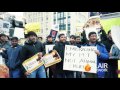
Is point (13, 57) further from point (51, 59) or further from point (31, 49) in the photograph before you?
point (51, 59)

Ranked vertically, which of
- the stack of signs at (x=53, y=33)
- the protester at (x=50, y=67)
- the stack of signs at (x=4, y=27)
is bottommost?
the protester at (x=50, y=67)

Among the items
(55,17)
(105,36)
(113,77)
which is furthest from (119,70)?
(55,17)

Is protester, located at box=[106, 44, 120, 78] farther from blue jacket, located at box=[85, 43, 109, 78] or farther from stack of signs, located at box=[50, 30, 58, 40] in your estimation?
stack of signs, located at box=[50, 30, 58, 40]

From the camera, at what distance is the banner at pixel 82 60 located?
486 cm

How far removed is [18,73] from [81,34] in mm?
1500

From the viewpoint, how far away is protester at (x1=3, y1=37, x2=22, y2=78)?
4.81 m

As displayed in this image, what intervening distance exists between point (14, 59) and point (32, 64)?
380 mm

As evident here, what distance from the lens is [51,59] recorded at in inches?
191

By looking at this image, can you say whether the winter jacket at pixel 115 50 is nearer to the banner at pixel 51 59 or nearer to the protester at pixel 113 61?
the protester at pixel 113 61

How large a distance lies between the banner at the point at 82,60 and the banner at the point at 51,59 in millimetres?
165

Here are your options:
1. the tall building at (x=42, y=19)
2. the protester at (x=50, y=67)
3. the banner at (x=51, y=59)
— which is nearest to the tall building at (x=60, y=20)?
the tall building at (x=42, y=19)

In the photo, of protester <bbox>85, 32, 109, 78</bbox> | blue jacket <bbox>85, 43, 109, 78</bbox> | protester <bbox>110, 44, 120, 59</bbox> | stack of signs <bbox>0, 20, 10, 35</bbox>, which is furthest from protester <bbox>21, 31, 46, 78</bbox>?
protester <bbox>110, 44, 120, 59</bbox>
